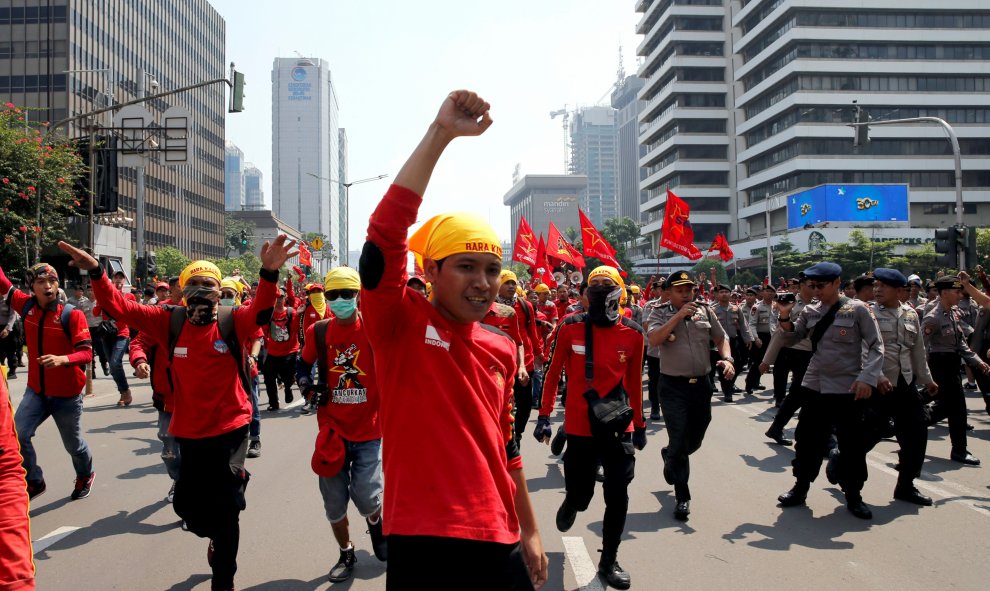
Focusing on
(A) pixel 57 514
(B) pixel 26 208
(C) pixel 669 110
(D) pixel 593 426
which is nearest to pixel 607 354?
(D) pixel 593 426

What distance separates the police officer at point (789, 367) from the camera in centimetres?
733

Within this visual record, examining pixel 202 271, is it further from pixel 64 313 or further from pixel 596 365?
pixel 64 313

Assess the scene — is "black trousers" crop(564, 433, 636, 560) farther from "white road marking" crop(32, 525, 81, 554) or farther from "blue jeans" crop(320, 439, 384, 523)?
"white road marking" crop(32, 525, 81, 554)

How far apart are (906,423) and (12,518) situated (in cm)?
685

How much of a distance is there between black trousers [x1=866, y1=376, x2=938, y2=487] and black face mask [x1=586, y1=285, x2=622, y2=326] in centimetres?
292

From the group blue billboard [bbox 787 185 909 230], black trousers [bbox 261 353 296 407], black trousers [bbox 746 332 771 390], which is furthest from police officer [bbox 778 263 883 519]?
blue billboard [bbox 787 185 909 230]

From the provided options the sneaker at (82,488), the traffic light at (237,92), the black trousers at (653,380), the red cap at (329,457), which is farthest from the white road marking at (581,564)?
the traffic light at (237,92)

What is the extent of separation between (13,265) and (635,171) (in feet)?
591

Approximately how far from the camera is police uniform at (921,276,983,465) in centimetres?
828

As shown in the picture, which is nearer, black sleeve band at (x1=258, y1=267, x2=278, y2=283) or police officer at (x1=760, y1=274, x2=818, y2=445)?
black sleeve band at (x1=258, y1=267, x2=278, y2=283)

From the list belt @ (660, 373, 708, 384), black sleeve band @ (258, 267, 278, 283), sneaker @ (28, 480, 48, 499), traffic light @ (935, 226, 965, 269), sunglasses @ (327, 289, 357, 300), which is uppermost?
traffic light @ (935, 226, 965, 269)

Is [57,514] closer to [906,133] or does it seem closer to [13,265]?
[13,265]

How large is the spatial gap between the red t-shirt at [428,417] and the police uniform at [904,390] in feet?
17.4

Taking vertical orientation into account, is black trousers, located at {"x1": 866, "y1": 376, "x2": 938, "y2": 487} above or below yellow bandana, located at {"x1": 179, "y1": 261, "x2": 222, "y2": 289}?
below
